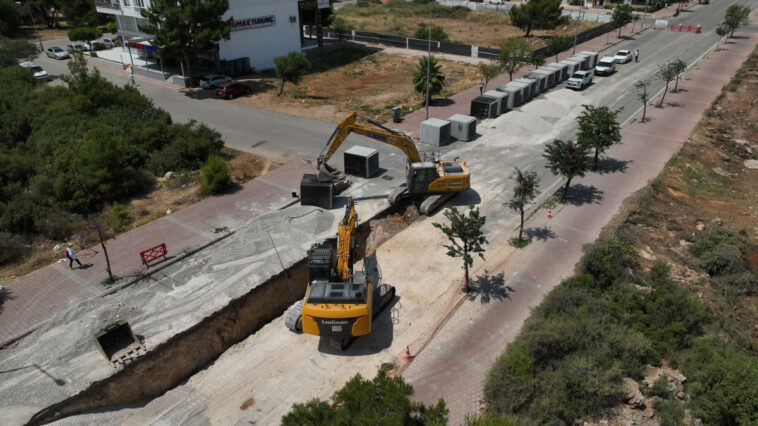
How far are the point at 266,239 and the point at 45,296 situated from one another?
885 centimetres

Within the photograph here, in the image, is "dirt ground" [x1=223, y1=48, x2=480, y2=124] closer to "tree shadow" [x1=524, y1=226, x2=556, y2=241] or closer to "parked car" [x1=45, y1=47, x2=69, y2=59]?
"tree shadow" [x1=524, y1=226, x2=556, y2=241]

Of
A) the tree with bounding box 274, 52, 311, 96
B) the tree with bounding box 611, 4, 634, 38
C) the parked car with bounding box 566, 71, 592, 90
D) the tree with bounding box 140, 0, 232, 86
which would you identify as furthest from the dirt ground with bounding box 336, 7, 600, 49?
the tree with bounding box 140, 0, 232, 86

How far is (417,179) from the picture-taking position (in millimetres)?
24031

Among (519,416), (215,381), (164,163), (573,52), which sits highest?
(573,52)

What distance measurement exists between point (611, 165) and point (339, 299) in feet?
69.4

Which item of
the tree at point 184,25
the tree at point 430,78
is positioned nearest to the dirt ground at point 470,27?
the tree at point 430,78

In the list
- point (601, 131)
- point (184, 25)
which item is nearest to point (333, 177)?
point (601, 131)

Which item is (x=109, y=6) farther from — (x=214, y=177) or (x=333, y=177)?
(x=333, y=177)

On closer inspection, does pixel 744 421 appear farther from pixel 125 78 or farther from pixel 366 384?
pixel 125 78

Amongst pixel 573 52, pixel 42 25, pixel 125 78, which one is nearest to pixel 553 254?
pixel 573 52

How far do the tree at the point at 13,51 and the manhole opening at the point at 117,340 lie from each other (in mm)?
47054

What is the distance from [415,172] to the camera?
2381 centimetres

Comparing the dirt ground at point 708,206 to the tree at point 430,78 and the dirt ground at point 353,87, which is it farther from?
the dirt ground at point 353,87

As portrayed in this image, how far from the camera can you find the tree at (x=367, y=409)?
31.7 ft
